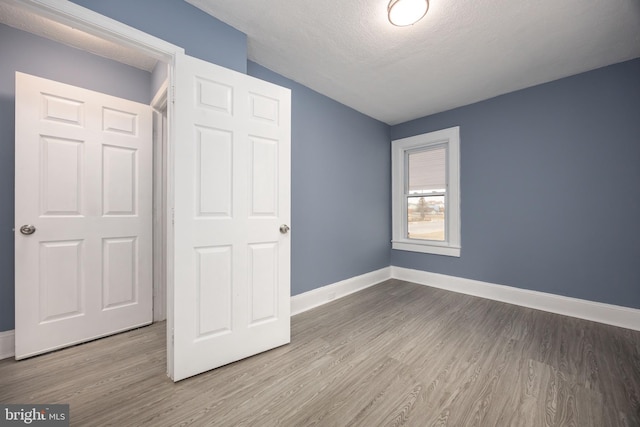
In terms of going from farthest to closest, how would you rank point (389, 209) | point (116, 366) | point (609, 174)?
point (389, 209) < point (609, 174) < point (116, 366)

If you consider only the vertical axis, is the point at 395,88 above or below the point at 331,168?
above

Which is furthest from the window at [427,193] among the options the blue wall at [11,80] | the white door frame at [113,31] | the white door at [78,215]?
the blue wall at [11,80]

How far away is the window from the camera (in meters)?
3.59

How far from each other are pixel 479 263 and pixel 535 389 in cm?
196

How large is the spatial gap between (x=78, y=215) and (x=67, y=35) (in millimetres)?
1509

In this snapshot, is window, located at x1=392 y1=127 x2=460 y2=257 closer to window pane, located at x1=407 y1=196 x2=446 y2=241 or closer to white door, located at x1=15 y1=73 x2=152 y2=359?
window pane, located at x1=407 y1=196 x2=446 y2=241

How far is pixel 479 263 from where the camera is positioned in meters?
3.36

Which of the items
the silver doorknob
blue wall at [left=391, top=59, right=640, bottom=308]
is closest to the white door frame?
the silver doorknob

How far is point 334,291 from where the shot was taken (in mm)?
3270

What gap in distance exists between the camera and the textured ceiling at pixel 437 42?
71.7 inches

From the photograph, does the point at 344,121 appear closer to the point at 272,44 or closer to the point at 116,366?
the point at 272,44

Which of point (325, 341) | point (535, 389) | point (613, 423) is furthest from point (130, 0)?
point (613, 423)

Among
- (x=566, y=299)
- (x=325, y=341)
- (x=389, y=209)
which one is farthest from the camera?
(x=389, y=209)

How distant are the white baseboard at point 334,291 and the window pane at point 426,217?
82cm
